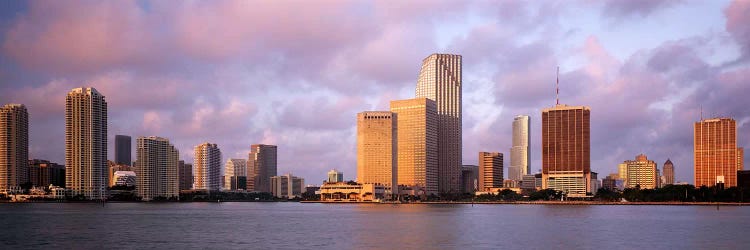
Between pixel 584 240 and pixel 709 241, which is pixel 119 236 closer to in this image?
pixel 584 240

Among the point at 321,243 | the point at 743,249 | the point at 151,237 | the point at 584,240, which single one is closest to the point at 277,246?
the point at 321,243

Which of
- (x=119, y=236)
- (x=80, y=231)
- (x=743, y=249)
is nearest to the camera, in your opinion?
(x=743, y=249)

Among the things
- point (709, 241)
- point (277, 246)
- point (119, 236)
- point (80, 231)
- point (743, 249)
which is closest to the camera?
point (743, 249)

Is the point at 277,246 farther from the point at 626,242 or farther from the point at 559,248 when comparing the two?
the point at 626,242

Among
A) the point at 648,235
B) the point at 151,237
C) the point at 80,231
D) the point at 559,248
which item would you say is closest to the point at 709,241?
the point at 648,235

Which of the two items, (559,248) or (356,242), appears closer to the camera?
(559,248)

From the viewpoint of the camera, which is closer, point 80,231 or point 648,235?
point 648,235

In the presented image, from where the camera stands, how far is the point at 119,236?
85.2 m

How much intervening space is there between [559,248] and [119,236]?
50064 mm

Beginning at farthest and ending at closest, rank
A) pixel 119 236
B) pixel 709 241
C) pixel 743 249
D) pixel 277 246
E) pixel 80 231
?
pixel 80 231 < pixel 119 236 < pixel 709 241 < pixel 277 246 < pixel 743 249

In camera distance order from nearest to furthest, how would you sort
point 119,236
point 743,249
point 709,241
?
point 743,249, point 709,241, point 119,236

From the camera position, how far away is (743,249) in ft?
225

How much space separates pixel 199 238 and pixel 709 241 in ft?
186

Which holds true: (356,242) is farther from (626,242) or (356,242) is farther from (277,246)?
(626,242)
